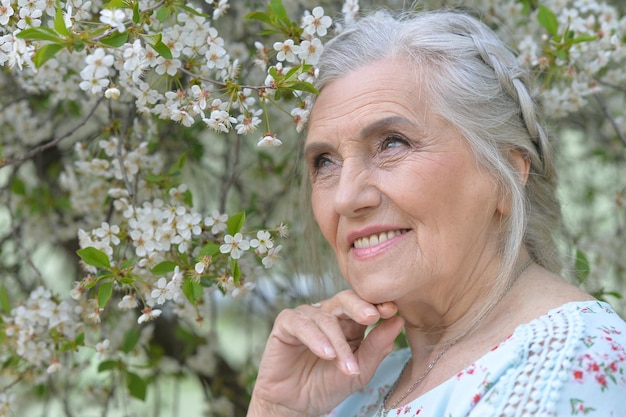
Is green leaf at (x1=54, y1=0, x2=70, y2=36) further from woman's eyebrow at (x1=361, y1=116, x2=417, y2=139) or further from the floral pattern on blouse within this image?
the floral pattern on blouse

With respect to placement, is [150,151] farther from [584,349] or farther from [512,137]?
[584,349]

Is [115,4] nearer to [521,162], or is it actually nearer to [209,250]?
[209,250]

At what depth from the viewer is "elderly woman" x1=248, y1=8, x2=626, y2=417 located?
199 cm

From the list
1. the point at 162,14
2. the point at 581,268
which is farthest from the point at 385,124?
the point at 581,268

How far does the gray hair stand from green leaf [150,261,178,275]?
0.60 meters

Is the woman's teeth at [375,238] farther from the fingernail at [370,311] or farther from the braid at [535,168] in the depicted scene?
the braid at [535,168]

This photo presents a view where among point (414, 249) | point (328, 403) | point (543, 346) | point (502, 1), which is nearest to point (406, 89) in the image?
point (414, 249)

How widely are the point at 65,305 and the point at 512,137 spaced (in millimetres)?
1339

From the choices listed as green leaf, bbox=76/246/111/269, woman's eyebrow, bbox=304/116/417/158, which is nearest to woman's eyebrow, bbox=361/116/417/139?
woman's eyebrow, bbox=304/116/417/158

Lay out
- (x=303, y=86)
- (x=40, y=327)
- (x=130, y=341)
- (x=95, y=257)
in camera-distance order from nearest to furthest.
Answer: (x=303, y=86) < (x=95, y=257) < (x=40, y=327) < (x=130, y=341)

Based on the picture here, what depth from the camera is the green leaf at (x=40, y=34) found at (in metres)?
1.75

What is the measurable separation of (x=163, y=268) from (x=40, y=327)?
0.59 m

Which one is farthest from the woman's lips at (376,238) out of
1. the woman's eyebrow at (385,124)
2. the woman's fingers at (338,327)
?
the woman's eyebrow at (385,124)

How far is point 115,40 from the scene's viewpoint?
1850 millimetres
